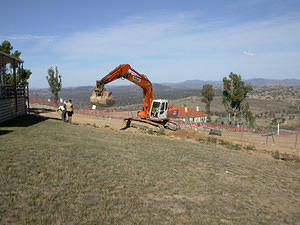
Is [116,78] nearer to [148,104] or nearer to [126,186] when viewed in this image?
[148,104]

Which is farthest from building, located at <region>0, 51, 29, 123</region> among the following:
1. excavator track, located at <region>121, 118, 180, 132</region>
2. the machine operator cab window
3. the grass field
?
the machine operator cab window

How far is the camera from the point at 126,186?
24.5 feet

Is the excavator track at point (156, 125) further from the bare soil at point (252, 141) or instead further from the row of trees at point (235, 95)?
the row of trees at point (235, 95)

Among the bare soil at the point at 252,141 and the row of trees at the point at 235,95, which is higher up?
the row of trees at the point at 235,95

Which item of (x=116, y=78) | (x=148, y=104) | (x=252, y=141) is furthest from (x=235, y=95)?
(x=116, y=78)

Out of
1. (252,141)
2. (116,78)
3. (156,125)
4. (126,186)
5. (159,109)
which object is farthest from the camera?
(252,141)

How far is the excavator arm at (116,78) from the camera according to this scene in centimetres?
1542

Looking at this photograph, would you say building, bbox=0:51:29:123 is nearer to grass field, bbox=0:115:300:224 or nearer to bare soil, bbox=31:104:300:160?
grass field, bbox=0:115:300:224

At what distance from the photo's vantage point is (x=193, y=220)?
245 inches

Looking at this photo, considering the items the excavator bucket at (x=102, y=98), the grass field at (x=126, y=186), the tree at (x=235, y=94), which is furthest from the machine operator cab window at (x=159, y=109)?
the tree at (x=235, y=94)

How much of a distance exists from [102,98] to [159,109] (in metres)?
6.27

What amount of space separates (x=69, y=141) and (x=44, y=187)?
464 cm

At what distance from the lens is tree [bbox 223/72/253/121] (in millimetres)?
37312

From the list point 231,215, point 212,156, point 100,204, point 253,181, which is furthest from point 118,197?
point 212,156
